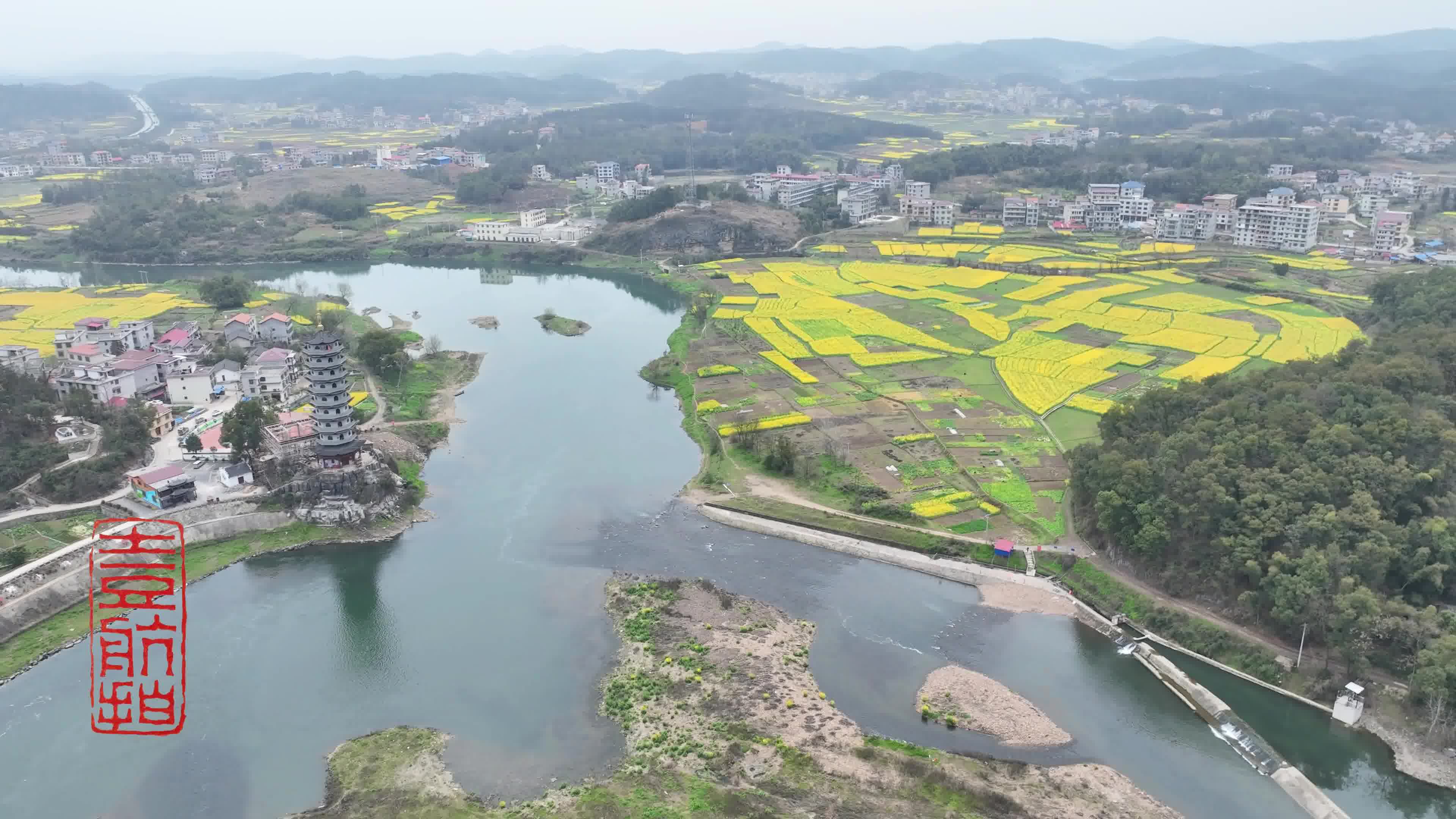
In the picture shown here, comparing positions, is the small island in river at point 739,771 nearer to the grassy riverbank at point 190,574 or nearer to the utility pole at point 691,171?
the grassy riverbank at point 190,574

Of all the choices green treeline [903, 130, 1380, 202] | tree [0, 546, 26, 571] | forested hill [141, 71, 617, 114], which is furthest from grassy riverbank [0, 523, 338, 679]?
forested hill [141, 71, 617, 114]

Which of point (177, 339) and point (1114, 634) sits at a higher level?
point (177, 339)

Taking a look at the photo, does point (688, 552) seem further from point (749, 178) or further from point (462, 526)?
point (749, 178)

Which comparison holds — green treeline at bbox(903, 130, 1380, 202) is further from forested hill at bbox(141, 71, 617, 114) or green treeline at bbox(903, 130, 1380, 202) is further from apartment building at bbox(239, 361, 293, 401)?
forested hill at bbox(141, 71, 617, 114)

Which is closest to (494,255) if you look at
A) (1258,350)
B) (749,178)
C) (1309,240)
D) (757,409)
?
(749,178)

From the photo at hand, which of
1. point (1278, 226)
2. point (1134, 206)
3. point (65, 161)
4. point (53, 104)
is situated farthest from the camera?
point (53, 104)

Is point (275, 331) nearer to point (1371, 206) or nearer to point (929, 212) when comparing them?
point (929, 212)

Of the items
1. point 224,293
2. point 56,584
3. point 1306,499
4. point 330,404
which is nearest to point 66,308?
point 224,293

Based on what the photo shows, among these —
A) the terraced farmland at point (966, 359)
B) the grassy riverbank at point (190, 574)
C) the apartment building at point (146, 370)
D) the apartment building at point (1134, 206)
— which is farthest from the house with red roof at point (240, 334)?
the apartment building at point (1134, 206)
